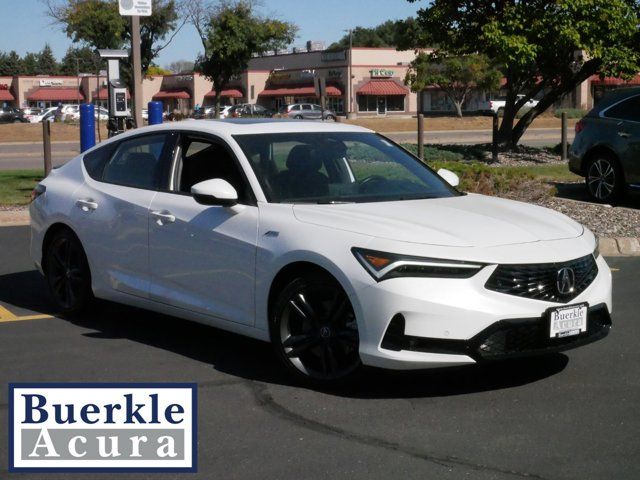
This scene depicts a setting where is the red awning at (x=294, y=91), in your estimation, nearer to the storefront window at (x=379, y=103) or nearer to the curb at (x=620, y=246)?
the storefront window at (x=379, y=103)

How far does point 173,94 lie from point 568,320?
307 ft

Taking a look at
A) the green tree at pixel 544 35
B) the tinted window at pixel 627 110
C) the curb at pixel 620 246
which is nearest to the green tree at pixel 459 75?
the green tree at pixel 544 35

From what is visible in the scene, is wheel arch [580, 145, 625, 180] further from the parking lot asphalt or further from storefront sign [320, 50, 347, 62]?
storefront sign [320, 50, 347, 62]

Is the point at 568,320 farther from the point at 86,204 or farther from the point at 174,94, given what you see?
the point at 174,94

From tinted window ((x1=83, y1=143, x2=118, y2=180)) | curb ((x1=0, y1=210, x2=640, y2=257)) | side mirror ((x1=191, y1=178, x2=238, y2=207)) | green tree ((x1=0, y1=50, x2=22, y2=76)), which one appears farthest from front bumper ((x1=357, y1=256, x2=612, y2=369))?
green tree ((x1=0, y1=50, x2=22, y2=76))

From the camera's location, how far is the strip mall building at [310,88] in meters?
85.2

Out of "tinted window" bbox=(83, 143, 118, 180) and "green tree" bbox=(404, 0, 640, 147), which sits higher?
"green tree" bbox=(404, 0, 640, 147)

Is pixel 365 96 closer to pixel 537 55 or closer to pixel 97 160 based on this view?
pixel 537 55

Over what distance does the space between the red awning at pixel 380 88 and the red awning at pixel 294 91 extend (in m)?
2.11

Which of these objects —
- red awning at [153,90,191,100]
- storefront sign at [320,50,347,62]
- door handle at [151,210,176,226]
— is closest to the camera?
door handle at [151,210,176,226]

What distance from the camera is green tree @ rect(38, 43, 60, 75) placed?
501ft

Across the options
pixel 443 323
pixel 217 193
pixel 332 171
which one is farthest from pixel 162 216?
pixel 443 323

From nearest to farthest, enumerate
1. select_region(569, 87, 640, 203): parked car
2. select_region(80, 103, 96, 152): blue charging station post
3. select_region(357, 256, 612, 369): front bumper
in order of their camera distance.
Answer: select_region(357, 256, 612, 369): front bumper → select_region(569, 87, 640, 203): parked car → select_region(80, 103, 96, 152): blue charging station post

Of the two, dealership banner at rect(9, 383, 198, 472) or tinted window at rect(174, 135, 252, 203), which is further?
tinted window at rect(174, 135, 252, 203)
